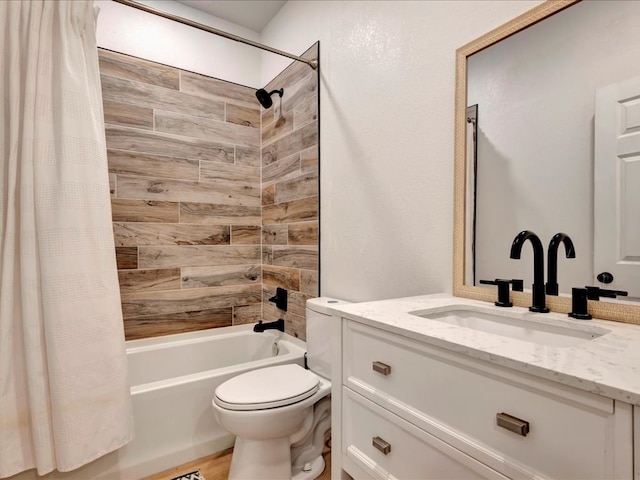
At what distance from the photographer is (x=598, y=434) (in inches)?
21.8

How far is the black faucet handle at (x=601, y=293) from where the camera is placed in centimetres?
91

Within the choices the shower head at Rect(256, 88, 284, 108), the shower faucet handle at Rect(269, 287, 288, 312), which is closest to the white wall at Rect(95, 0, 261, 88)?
the shower head at Rect(256, 88, 284, 108)

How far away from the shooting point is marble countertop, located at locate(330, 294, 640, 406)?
1.82 ft

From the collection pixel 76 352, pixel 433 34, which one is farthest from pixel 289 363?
pixel 433 34

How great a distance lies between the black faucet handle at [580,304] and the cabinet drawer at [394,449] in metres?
0.50

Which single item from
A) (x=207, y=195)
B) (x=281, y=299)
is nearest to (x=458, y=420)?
(x=281, y=299)

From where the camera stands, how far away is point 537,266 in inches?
41.1

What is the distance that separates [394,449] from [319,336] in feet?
2.87

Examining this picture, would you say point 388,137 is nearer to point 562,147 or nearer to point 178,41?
point 562,147

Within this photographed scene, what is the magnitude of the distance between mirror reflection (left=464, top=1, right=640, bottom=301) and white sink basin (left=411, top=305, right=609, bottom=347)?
0.47 ft

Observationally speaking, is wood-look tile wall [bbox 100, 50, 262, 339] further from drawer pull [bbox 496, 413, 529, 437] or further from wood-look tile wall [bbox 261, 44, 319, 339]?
drawer pull [bbox 496, 413, 529, 437]

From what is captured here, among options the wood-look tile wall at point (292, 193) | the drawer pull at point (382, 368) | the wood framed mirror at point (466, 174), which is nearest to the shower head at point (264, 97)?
the wood-look tile wall at point (292, 193)

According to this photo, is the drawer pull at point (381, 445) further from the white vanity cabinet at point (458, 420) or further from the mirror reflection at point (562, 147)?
the mirror reflection at point (562, 147)

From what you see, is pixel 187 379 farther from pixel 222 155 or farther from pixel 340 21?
pixel 340 21
